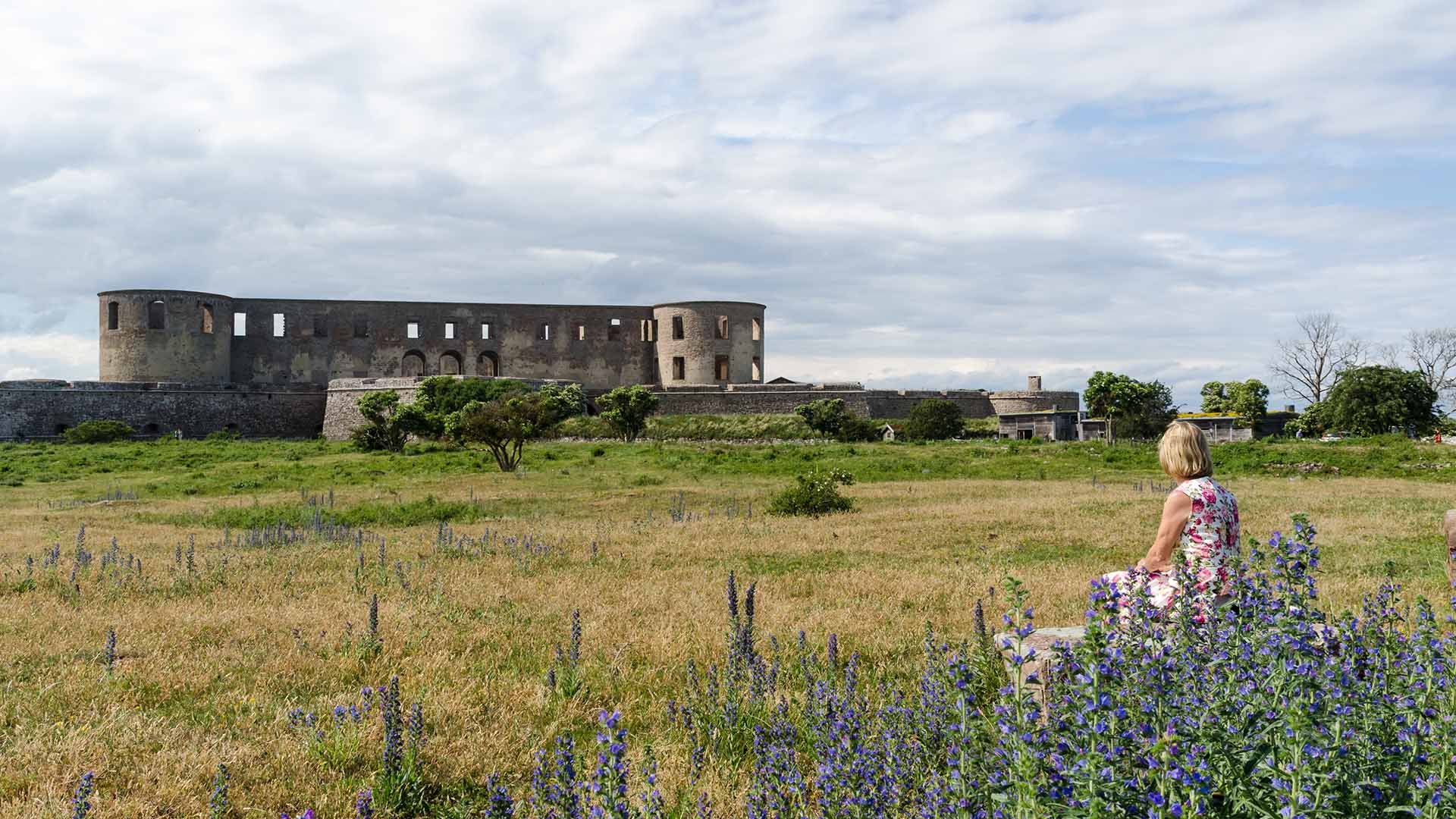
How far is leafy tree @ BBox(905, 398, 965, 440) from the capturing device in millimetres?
39531

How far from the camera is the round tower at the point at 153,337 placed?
48.9 meters

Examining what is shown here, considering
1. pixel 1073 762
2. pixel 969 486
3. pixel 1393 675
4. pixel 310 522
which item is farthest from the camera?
pixel 969 486

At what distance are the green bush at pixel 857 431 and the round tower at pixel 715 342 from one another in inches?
544

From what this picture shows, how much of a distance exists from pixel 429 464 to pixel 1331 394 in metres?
35.4

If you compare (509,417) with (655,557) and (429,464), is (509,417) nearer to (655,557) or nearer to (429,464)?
(429,464)

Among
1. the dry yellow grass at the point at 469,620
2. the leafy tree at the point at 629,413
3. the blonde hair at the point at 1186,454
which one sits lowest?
the dry yellow grass at the point at 469,620

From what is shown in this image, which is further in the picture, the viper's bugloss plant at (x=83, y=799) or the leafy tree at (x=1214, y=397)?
the leafy tree at (x=1214, y=397)

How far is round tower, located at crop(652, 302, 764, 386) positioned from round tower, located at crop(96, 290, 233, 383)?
75.8ft

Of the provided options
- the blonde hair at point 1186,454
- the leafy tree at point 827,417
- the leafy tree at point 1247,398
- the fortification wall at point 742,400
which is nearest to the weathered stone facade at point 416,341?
the fortification wall at point 742,400

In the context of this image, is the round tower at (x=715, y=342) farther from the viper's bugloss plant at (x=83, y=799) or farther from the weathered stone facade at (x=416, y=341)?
the viper's bugloss plant at (x=83, y=799)

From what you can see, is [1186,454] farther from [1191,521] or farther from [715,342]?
[715,342]

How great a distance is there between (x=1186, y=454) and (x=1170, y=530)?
18.3 inches

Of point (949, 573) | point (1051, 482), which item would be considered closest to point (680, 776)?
point (949, 573)

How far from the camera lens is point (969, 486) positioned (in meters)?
19.0
